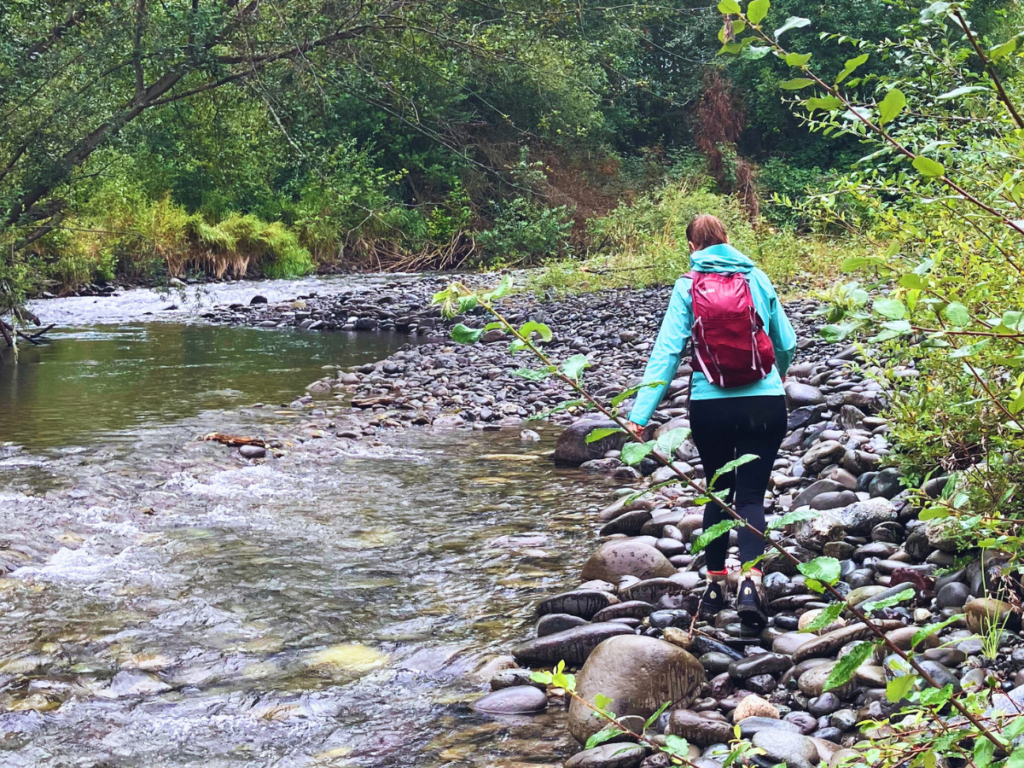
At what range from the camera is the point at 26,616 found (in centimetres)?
470

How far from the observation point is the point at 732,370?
4125mm

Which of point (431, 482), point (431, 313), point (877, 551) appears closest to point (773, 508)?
point (877, 551)

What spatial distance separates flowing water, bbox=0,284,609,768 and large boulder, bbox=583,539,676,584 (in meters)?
0.21

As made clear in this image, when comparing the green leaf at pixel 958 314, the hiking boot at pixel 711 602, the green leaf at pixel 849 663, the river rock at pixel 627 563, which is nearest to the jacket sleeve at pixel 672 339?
the hiking boot at pixel 711 602

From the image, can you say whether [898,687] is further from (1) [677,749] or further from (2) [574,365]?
(2) [574,365]

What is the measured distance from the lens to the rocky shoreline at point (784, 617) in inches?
129

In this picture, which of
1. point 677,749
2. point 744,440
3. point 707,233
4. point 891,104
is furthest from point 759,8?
point 744,440

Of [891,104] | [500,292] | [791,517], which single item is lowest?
[791,517]

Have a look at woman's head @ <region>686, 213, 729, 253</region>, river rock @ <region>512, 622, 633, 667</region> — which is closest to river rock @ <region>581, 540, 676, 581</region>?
river rock @ <region>512, 622, 633, 667</region>

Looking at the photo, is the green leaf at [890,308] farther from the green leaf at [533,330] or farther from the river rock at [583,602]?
the river rock at [583,602]

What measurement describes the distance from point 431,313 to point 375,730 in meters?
14.6

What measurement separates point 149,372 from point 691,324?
32.1 feet

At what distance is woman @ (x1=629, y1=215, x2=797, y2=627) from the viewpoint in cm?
407

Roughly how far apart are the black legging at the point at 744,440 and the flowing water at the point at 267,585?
1112 mm
